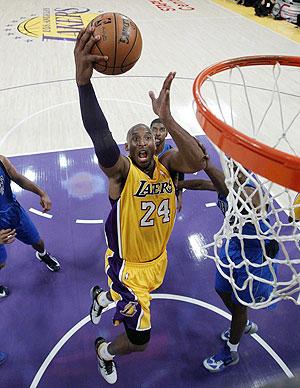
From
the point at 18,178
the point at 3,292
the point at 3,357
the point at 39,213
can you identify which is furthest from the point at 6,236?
the point at 39,213

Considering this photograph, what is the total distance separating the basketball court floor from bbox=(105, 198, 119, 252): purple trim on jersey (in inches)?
32.6

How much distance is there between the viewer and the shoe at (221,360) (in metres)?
2.48

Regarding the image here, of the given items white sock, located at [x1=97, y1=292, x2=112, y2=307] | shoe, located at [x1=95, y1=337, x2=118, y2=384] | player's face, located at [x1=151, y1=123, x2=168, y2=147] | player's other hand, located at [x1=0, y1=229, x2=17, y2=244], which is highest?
player's face, located at [x1=151, y1=123, x2=168, y2=147]

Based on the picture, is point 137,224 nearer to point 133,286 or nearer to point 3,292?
point 133,286

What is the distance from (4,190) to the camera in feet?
8.96

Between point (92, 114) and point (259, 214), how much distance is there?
0.99 m

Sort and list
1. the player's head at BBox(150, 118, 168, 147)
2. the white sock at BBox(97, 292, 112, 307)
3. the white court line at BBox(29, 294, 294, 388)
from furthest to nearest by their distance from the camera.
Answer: the player's head at BBox(150, 118, 168, 147) < the white sock at BBox(97, 292, 112, 307) < the white court line at BBox(29, 294, 294, 388)

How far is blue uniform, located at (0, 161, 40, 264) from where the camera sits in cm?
273

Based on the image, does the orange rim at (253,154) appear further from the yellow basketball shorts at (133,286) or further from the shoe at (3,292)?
the shoe at (3,292)

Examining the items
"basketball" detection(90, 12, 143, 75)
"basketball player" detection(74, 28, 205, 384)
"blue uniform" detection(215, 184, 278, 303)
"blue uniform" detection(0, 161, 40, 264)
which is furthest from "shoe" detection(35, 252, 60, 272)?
"basketball" detection(90, 12, 143, 75)

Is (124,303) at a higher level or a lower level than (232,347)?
higher

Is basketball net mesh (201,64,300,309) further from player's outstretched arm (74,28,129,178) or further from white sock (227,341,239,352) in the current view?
player's outstretched arm (74,28,129,178)

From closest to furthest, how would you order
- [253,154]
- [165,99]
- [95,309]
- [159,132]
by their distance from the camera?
[253,154], [165,99], [95,309], [159,132]

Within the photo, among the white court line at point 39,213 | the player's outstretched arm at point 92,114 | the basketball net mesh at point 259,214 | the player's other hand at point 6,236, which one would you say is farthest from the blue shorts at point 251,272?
the white court line at point 39,213
